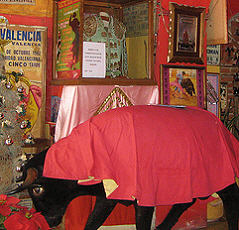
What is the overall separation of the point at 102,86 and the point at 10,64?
2.74 ft

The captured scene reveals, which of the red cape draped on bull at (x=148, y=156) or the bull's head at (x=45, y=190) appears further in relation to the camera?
the red cape draped on bull at (x=148, y=156)

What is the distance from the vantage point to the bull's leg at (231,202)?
264cm

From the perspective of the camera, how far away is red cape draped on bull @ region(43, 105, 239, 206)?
7.02 ft

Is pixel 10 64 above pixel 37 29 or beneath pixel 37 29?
beneath

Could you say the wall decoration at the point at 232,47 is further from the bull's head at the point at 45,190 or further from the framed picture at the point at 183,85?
the bull's head at the point at 45,190

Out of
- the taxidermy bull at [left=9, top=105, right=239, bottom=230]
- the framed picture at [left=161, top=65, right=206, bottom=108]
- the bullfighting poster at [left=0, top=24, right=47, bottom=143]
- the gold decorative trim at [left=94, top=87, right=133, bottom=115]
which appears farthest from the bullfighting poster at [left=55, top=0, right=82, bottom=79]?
the framed picture at [left=161, top=65, right=206, bottom=108]

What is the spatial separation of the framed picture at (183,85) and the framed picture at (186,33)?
0.10 m

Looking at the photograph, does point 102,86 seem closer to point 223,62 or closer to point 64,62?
point 64,62

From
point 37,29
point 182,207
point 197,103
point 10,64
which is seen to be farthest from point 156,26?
point 182,207

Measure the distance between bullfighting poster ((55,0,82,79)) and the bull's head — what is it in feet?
3.69

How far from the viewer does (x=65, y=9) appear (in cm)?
313

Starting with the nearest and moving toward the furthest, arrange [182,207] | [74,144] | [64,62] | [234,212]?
[74,144] < [234,212] < [182,207] < [64,62]

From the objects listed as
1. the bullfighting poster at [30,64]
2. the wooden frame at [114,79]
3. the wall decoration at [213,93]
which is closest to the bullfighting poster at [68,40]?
the wooden frame at [114,79]

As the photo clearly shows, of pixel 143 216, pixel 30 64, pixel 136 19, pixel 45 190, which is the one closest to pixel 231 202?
pixel 143 216
